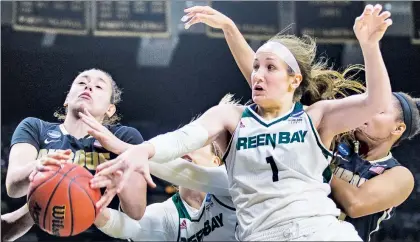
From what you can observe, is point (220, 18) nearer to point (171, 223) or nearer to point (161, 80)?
point (161, 80)

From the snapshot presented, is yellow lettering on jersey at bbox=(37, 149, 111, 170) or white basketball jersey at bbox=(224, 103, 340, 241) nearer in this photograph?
white basketball jersey at bbox=(224, 103, 340, 241)

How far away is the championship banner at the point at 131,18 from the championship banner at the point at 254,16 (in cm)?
35

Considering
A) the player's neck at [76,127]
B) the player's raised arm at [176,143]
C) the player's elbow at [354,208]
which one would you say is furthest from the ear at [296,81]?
the player's neck at [76,127]

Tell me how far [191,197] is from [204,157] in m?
0.25

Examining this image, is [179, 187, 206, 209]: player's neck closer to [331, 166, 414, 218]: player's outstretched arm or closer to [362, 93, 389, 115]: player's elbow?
[331, 166, 414, 218]: player's outstretched arm

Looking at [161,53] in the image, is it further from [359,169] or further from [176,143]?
[359,169]

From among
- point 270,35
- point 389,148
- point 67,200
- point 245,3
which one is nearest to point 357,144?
point 389,148

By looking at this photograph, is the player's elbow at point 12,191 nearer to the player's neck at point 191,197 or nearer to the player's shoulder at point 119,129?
the player's shoulder at point 119,129

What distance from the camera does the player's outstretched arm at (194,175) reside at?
3.06m

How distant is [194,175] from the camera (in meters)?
3.08

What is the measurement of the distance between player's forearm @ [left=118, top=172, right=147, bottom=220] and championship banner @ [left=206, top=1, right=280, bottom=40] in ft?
3.91

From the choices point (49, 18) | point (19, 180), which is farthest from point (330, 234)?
point (49, 18)

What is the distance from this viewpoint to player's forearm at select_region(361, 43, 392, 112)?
2.53 meters

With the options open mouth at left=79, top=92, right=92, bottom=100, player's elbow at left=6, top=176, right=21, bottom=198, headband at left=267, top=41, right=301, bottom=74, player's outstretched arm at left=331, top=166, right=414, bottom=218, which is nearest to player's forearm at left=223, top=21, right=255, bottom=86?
headband at left=267, top=41, right=301, bottom=74
